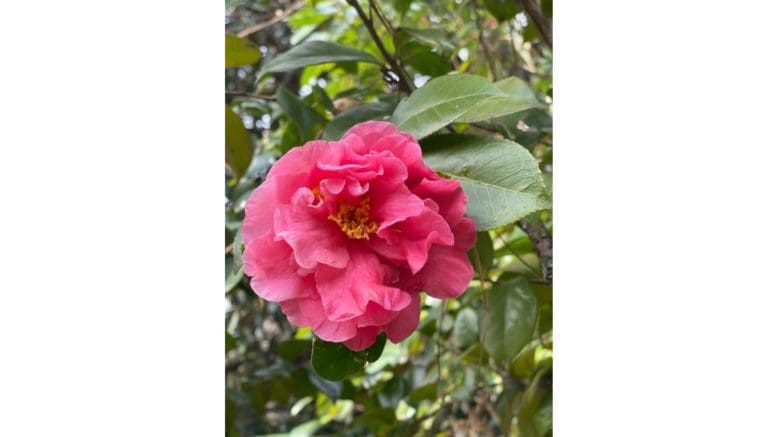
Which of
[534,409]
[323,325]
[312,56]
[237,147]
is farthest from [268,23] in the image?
[323,325]

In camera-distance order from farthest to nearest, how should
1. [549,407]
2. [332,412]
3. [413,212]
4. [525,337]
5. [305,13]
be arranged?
1. [332,412]
2. [305,13]
3. [549,407]
4. [525,337]
5. [413,212]

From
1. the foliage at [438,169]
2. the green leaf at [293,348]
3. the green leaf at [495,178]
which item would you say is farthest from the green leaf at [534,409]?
the green leaf at [495,178]

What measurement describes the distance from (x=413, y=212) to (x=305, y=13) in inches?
41.6

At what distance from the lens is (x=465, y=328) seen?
47.2 inches

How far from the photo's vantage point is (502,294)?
2.57ft

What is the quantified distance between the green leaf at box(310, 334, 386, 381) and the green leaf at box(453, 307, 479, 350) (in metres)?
0.66

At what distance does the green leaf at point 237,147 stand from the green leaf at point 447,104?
34 cm

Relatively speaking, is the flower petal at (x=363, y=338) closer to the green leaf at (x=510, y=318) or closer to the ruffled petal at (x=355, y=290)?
the ruffled petal at (x=355, y=290)

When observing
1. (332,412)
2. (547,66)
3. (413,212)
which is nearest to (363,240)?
(413,212)

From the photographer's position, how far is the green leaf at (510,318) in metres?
0.77

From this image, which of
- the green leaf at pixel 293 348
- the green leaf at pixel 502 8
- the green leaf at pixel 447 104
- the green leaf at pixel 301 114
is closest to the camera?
the green leaf at pixel 447 104

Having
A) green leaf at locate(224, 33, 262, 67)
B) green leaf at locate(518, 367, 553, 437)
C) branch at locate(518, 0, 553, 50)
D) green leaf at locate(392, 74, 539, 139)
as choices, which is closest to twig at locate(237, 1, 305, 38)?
green leaf at locate(224, 33, 262, 67)

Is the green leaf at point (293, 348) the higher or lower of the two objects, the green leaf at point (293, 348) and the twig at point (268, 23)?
the lower
